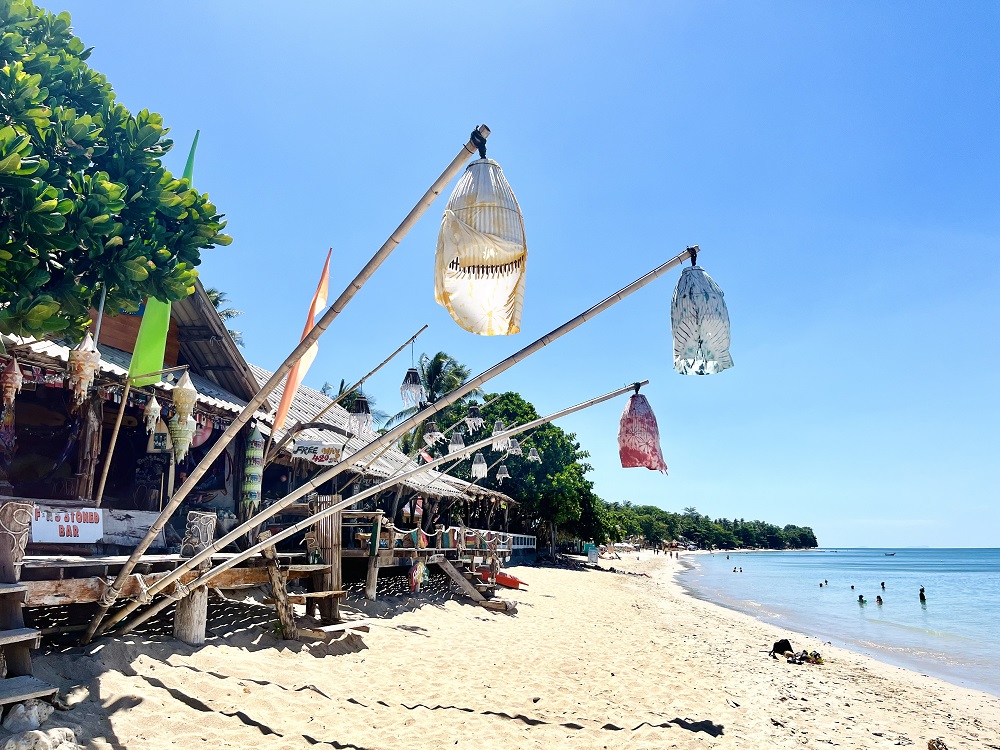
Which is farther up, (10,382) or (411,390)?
(411,390)

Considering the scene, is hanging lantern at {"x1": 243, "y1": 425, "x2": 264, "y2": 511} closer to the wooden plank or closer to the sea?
the wooden plank

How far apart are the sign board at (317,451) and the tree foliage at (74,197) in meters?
6.32

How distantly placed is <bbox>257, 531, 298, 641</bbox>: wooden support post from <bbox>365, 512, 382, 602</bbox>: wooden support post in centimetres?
474

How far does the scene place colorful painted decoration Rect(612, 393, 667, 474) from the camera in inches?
236

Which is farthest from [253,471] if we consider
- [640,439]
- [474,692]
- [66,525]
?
[640,439]

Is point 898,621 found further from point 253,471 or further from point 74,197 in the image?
point 74,197

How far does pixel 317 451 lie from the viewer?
13.5 meters

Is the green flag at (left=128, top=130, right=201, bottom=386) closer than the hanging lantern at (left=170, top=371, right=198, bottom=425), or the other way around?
the green flag at (left=128, top=130, right=201, bottom=386)

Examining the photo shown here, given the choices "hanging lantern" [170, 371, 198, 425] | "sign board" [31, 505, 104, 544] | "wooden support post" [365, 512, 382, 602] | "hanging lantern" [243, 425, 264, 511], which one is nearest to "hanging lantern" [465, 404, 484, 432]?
"wooden support post" [365, 512, 382, 602]

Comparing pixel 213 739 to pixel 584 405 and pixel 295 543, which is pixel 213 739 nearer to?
pixel 584 405

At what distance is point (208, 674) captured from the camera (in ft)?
24.0

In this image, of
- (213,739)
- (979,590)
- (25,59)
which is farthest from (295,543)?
(979,590)

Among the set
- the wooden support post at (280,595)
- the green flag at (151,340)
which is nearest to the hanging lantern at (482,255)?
the green flag at (151,340)

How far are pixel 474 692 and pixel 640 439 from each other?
16.3 ft
